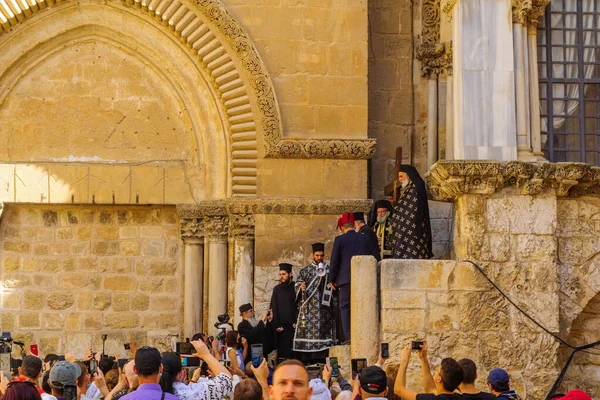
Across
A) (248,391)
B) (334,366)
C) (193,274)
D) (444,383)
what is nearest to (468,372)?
(444,383)

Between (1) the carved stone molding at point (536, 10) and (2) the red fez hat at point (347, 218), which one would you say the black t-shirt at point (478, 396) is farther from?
(1) the carved stone molding at point (536, 10)

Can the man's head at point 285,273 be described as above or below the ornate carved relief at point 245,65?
below

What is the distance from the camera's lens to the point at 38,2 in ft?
52.2

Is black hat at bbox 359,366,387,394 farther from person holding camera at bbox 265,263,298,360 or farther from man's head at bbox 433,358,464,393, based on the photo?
person holding camera at bbox 265,263,298,360

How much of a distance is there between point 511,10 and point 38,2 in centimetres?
590

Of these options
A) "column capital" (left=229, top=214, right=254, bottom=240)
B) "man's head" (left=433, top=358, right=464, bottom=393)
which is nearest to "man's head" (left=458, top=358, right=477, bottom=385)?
"man's head" (left=433, top=358, right=464, bottom=393)

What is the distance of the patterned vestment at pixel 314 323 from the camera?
14531 mm

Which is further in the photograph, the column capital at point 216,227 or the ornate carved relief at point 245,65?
the column capital at point 216,227

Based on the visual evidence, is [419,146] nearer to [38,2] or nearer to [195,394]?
[38,2]

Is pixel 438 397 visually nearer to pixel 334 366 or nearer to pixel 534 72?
pixel 334 366

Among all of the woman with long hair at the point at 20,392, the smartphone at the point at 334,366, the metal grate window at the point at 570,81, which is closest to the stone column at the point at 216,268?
the metal grate window at the point at 570,81

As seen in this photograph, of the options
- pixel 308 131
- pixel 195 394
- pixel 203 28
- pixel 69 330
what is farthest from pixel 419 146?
pixel 195 394

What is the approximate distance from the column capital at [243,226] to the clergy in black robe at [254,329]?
105 cm

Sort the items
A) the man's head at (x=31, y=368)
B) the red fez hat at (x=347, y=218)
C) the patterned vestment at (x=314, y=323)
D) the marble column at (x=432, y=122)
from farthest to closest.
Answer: the marble column at (x=432, y=122) < the patterned vestment at (x=314, y=323) < the red fez hat at (x=347, y=218) < the man's head at (x=31, y=368)
